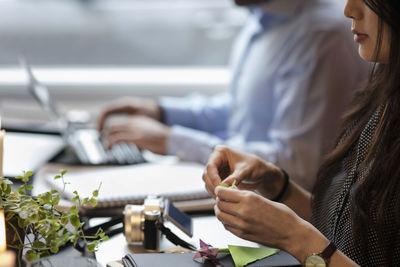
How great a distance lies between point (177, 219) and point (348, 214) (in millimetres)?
277

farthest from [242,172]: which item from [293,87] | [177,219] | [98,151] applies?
[98,151]

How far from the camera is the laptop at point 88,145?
1.61m

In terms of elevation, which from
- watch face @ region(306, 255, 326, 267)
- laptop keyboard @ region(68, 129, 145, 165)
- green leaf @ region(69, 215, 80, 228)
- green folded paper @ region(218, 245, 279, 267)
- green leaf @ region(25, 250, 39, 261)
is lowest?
laptop keyboard @ region(68, 129, 145, 165)

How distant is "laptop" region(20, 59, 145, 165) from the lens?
1.61 m

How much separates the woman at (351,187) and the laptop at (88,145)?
55 centimetres

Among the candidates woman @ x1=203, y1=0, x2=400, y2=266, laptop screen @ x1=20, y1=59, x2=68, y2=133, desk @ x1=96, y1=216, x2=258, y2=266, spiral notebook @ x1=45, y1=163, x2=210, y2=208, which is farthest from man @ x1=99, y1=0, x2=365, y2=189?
desk @ x1=96, y1=216, x2=258, y2=266

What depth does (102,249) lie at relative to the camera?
1.00 metres

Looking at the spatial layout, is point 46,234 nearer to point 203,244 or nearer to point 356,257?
point 203,244

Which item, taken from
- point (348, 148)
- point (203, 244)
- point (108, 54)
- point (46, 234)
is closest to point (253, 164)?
point (348, 148)

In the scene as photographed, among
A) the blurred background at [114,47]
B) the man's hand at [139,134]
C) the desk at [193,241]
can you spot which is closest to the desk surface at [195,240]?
the desk at [193,241]

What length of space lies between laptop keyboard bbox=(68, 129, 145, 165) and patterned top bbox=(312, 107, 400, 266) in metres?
0.63

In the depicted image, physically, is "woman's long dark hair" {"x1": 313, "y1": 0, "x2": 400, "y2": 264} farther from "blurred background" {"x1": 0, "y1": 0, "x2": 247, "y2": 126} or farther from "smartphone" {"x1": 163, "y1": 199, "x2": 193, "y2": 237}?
"blurred background" {"x1": 0, "y1": 0, "x2": 247, "y2": 126}

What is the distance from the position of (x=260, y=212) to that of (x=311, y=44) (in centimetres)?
84

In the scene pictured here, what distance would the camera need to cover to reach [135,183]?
1.33 metres
